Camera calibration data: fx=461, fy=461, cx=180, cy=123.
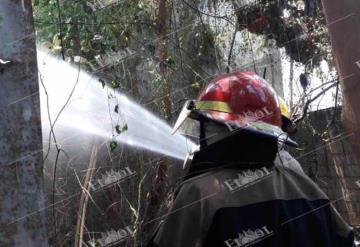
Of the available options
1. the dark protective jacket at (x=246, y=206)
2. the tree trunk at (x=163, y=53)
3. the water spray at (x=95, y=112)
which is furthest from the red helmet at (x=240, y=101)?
the tree trunk at (x=163, y=53)

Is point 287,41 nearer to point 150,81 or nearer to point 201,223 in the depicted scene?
point 150,81

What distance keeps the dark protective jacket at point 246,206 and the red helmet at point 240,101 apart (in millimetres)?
118

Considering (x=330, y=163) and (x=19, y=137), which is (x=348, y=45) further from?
(x=330, y=163)

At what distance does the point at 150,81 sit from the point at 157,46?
366 mm

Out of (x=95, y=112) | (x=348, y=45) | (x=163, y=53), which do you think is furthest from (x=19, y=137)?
(x=163, y=53)

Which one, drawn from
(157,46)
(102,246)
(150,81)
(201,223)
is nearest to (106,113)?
(150,81)

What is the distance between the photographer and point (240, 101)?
182 centimetres

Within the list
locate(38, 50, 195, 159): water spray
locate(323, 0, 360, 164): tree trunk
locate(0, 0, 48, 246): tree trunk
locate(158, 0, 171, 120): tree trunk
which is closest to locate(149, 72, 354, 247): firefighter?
locate(323, 0, 360, 164): tree trunk

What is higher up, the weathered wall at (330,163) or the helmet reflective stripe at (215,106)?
the helmet reflective stripe at (215,106)

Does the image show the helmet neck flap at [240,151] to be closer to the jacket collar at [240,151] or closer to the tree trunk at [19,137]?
the jacket collar at [240,151]

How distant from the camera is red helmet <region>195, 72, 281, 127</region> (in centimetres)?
180

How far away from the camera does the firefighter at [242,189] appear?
155cm

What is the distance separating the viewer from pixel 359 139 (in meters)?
1.86

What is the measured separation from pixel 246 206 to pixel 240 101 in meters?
0.44
